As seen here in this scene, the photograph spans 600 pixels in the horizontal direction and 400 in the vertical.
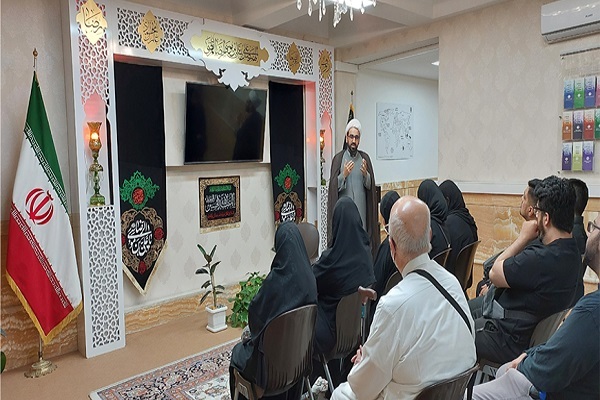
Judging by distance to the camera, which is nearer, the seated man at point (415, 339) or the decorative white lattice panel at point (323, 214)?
the seated man at point (415, 339)

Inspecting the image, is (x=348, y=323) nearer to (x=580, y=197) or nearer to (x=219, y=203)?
(x=580, y=197)

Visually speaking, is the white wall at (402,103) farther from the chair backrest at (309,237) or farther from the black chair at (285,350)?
the black chair at (285,350)

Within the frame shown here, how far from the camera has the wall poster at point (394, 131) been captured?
19.9ft

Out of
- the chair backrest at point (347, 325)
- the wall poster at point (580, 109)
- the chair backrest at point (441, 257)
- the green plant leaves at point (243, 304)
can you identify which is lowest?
the green plant leaves at point (243, 304)

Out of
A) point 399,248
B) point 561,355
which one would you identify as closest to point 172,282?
point 399,248

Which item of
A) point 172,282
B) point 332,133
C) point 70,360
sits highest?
point 332,133

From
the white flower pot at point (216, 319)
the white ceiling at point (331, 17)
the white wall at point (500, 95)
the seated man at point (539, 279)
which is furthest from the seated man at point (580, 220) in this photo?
the white flower pot at point (216, 319)

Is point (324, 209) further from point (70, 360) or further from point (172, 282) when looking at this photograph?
point (70, 360)

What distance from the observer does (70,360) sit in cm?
326

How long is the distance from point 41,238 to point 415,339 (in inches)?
109

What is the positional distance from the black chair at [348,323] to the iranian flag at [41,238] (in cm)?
199

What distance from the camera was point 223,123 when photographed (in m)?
4.26

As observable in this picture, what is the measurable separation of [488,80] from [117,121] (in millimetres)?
3322

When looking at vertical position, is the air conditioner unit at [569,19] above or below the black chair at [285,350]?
above
